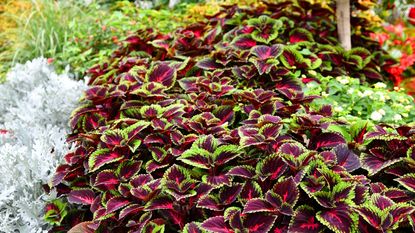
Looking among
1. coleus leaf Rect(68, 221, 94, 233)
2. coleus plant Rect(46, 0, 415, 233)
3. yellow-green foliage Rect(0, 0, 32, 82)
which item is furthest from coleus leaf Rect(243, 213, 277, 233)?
yellow-green foliage Rect(0, 0, 32, 82)

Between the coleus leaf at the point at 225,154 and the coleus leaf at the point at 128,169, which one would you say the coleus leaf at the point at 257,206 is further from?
the coleus leaf at the point at 128,169

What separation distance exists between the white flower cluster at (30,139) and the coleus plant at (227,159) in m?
0.10

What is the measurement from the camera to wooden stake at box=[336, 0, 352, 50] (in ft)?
10.8

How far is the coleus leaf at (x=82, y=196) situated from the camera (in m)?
1.98

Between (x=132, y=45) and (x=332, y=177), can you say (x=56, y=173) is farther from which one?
(x=132, y=45)

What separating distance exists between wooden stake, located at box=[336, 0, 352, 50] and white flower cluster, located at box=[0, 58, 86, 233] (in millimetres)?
1709

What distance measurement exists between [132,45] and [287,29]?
3.42 feet

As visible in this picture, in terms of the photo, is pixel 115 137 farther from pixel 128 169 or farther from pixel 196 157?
pixel 196 157

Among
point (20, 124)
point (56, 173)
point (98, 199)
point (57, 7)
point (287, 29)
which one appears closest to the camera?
point (98, 199)

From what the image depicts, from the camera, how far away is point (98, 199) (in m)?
1.96

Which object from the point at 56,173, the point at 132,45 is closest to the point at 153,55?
the point at 132,45

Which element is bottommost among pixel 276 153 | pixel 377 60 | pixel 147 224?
pixel 377 60

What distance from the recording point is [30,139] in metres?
2.58

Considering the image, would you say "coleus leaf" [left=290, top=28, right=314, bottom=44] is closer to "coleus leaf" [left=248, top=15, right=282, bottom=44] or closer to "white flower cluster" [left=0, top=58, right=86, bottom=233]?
"coleus leaf" [left=248, top=15, right=282, bottom=44]
